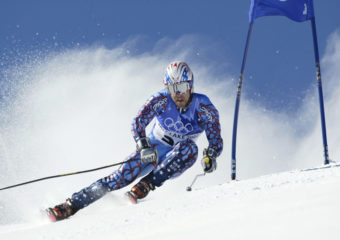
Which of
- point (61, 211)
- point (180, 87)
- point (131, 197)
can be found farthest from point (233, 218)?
point (61, 211)

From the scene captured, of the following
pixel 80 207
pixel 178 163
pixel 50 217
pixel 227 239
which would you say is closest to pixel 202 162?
pixel 178 163

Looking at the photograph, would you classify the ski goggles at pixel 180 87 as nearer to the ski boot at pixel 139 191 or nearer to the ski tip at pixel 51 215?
the ski boot at pixel 139 191

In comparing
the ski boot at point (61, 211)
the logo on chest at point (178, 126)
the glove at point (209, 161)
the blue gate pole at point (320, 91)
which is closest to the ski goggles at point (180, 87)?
the logo on chest at point (178, 126)

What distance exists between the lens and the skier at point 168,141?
598 cm

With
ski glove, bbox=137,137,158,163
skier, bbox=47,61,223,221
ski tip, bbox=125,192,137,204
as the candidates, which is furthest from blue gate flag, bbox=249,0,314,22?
ski tip, bbox=125,192,137,204

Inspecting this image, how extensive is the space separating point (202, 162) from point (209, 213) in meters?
2.31

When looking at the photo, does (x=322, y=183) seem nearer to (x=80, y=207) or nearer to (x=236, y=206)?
(x=236, y=206)

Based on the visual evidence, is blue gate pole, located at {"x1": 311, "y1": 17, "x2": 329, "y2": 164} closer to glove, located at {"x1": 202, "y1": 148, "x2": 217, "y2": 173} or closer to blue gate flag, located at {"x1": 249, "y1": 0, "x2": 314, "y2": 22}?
blue gate flag, located at {"x1": 249, "y1": 0, "x2": 314, "y2": 22}

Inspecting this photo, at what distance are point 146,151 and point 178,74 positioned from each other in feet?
4.06

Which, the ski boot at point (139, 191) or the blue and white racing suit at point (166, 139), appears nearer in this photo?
the ski boot at point (139, 191)

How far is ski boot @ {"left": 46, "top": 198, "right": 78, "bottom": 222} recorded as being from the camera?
5.71 m

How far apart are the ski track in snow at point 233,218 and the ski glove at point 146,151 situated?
898 millimetres

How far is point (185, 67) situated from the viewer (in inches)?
246

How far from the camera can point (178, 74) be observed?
6129 millimetres
